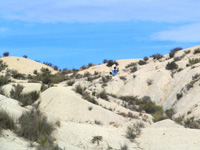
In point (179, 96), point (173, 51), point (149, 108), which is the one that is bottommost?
point (149, 108)

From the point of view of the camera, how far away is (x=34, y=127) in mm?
9469

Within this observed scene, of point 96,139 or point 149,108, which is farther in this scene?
point 149,108

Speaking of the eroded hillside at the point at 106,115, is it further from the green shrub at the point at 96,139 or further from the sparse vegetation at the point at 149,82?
the sparse vegetation at the point at 149,82

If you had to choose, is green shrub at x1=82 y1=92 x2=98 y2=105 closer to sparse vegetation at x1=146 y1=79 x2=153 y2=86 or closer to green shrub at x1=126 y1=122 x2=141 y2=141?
green shrub at x1=126 y1=122 x2=141 y2=141

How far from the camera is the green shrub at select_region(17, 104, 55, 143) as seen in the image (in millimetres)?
9062

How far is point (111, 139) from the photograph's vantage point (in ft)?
39.2

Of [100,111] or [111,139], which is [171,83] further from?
[111,139]

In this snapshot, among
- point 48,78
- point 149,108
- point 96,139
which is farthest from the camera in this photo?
point 48,78

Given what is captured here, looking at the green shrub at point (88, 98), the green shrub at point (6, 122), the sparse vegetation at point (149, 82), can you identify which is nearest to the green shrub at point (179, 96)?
the sparse vegetation at point (149, 82)

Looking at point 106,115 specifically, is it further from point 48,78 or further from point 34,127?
point 48,78

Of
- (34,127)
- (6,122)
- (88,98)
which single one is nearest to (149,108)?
(88,98)

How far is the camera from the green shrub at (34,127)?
29.7ft

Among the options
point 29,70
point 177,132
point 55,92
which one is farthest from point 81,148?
point 29,70

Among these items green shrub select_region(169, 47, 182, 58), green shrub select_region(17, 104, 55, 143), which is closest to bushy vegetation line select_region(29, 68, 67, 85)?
green shrub select_region(169, 47, 182, 58)
